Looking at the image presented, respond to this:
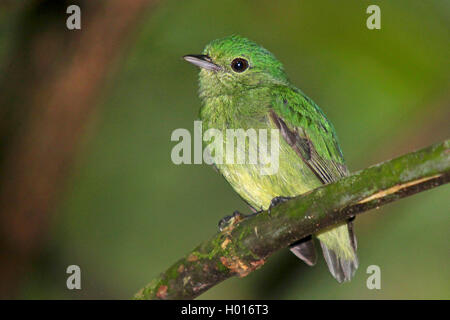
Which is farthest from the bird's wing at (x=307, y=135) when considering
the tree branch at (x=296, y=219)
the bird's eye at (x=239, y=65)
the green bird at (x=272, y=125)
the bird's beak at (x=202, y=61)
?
the tree branch at (x=296, y=219)

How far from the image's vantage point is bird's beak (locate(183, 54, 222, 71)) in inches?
187

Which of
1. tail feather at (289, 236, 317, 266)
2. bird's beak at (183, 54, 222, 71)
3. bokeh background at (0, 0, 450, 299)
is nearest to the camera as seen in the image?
tail feather at (289, 236, 317, 266)

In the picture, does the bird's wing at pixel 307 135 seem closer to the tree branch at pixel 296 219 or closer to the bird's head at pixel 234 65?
the bird's head at pixel 234 65

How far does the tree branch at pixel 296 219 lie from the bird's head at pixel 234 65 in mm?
1696

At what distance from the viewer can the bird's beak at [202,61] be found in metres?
4.76

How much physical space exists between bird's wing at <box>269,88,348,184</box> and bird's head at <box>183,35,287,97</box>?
0.32 m

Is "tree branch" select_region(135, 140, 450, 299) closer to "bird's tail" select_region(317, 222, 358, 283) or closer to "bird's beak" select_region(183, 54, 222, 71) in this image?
"bird's tail" select_region(317, 222, 358, 283)

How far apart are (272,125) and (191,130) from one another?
61.5 inches

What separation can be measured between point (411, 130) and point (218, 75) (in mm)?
1743

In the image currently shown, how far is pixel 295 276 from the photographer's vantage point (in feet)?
18.5

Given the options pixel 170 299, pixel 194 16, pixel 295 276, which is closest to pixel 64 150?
pixel 170 299

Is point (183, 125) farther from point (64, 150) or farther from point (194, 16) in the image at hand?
point (64, 150)

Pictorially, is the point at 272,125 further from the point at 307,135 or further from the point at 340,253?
the point at 340,253

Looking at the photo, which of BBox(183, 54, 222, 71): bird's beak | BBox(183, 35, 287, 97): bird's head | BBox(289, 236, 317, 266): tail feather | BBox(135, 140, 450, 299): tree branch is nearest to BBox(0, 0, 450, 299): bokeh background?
BBox(183, 54, 222, 71): bird's beak
